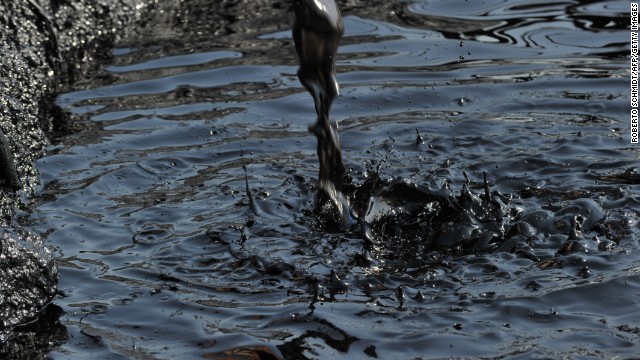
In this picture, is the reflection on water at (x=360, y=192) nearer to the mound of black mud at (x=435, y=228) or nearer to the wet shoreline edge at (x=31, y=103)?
the mound of black mud at (x=435, y=228)

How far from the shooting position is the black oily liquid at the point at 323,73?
5184mm

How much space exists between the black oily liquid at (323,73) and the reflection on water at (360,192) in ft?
0.51

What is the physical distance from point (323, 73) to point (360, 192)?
2.40 feet

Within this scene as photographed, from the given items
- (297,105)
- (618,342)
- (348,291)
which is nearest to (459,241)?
(348,291)

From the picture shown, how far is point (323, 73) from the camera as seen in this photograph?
17.5ft

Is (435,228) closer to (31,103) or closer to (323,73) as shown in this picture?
(323,73)

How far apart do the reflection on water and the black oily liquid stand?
0.16 metres

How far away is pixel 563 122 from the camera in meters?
6.64

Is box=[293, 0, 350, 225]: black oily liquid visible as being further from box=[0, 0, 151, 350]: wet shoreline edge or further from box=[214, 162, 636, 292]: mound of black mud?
box=[0, 0, 151, 350]: wet shoreline edge

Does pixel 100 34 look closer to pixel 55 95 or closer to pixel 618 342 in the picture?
pixel 55 95

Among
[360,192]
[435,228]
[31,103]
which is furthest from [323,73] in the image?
[31,103]

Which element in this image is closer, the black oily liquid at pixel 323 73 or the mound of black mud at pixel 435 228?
the mound of black mud at pixel 435 228

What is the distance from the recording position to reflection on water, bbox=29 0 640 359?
4266mm

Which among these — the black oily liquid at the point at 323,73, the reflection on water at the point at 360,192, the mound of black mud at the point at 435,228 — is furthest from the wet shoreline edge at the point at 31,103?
the black oily liquid at the point at 323,73
